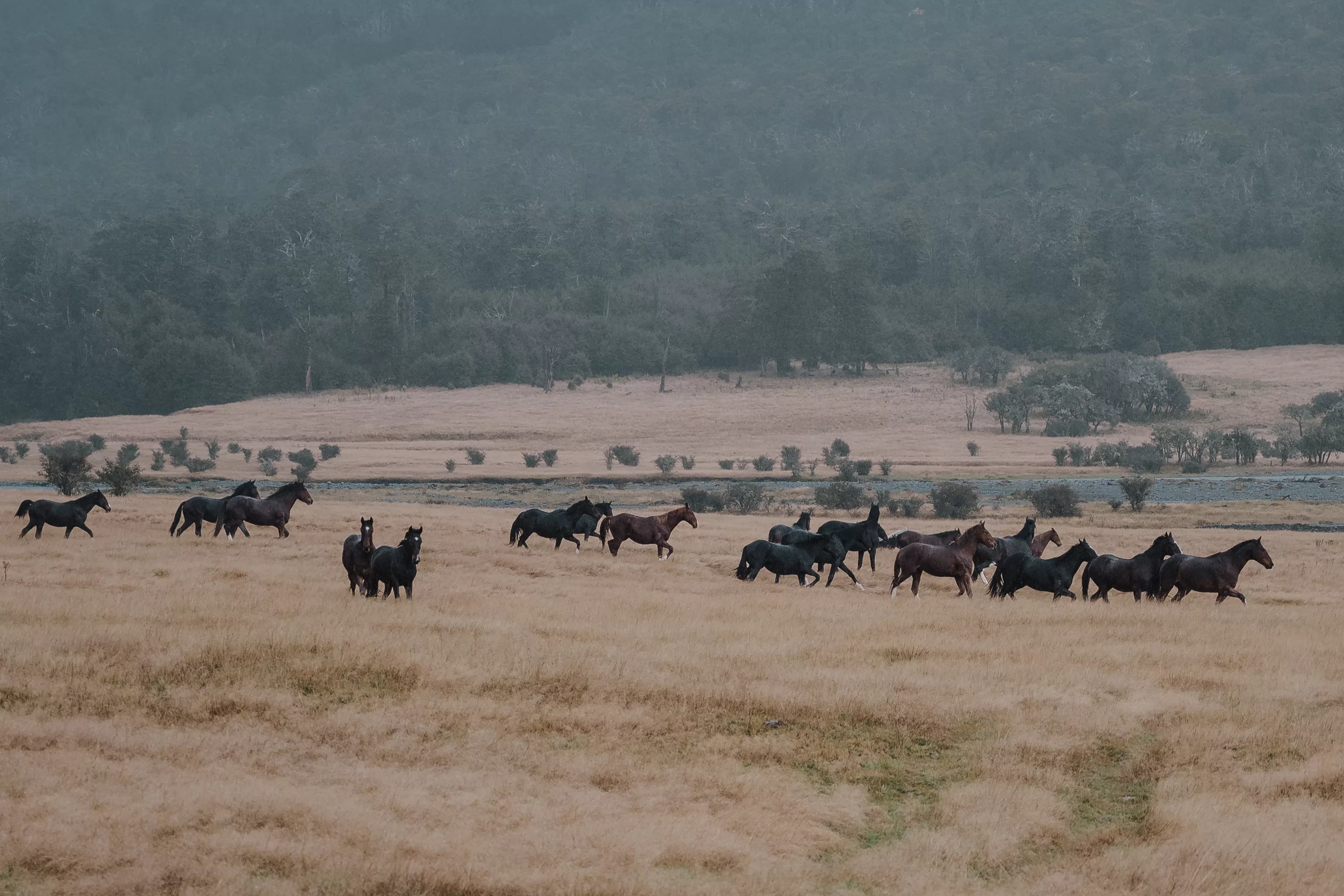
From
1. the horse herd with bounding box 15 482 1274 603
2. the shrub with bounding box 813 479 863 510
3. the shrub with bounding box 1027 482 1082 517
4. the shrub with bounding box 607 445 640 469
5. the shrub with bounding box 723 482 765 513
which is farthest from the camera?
the shrub with bounding box 607 445 640 469

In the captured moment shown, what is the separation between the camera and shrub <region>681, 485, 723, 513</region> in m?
45.6

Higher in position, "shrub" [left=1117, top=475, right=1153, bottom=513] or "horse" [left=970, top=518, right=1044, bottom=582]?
"shrub" [left=1117, top=475, right=1153, bottom=513]

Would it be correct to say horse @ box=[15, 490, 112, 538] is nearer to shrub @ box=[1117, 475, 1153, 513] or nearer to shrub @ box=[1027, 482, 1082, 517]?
shrub @ box=[1027, 482, 1082, 517]

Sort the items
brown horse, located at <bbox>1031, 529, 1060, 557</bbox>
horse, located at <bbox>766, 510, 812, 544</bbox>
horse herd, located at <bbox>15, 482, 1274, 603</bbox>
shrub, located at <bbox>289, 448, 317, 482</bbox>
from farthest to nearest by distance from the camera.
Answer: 1. shrub, located at <bbox>289, 448, 317, 482</bbox>
2. horse, located at <bbox>766, 510, 812, 544</bbox>
3. brown horse, located at <bbox>1031, 529, 1060, 557</bbox>
4. horse herd, located at <bbox>15, 482, 1274, 603</bbox>

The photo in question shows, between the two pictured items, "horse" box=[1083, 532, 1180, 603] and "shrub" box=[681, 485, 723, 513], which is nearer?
"horse" box=[1083, 532, 1180, 603]

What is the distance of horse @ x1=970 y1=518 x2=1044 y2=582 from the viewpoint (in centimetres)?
2291

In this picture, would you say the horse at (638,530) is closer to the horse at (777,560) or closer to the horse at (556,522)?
the horse at (556,522)

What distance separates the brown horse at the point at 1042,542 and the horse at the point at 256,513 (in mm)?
14289

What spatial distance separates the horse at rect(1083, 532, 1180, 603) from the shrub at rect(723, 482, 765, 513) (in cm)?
Result: 2325

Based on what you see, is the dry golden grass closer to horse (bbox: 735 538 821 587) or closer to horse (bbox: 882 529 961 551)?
horse (bbox: 735 538 821 587)

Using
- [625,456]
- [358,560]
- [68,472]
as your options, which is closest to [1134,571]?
[358,560]

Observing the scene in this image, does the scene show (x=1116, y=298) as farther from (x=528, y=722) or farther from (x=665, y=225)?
(x=528, y=722)

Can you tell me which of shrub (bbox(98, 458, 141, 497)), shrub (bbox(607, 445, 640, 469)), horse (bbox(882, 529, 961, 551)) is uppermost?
shrub (bbox(607, 445, 640, 469))

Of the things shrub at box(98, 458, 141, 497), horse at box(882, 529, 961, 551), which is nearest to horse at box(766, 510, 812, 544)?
horse at box(882, 529, 961, 551)
